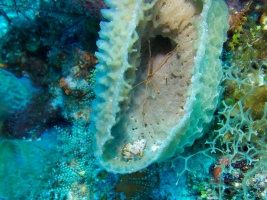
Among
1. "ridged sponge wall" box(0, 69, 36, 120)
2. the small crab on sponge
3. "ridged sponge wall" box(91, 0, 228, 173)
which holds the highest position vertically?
"ridged sponge wall" box(0, 69, 36, 120)

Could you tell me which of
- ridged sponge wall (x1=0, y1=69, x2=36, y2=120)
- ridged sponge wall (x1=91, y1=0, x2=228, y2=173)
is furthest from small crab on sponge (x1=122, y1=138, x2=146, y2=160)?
ridged sponge wall (x1=0, y1=69, x2=36, y2=120)

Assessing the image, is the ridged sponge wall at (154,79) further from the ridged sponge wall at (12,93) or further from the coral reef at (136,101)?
the ridged sponge wall at (12,93)

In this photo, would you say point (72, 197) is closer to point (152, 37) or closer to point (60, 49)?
point (60, 49)

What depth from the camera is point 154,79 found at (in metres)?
2.83

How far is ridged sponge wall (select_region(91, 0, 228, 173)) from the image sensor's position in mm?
2039

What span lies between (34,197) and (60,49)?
2177mm

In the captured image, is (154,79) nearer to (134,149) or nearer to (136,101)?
(136,101)

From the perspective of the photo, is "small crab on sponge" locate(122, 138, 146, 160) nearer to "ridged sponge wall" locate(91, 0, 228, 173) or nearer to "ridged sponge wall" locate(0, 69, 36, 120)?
"ridged sponge wall" locate(91, 0, 228, 173)

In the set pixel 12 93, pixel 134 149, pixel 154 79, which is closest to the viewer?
pixel 134 149

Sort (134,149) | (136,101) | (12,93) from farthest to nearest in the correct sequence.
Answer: (12,93), (136,101), (134,149)

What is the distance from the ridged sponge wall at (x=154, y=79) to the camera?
204 cm

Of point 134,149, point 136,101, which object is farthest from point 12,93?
point 134,149

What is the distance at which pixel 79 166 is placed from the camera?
343cm

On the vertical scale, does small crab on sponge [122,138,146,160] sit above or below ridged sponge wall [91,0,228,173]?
below
